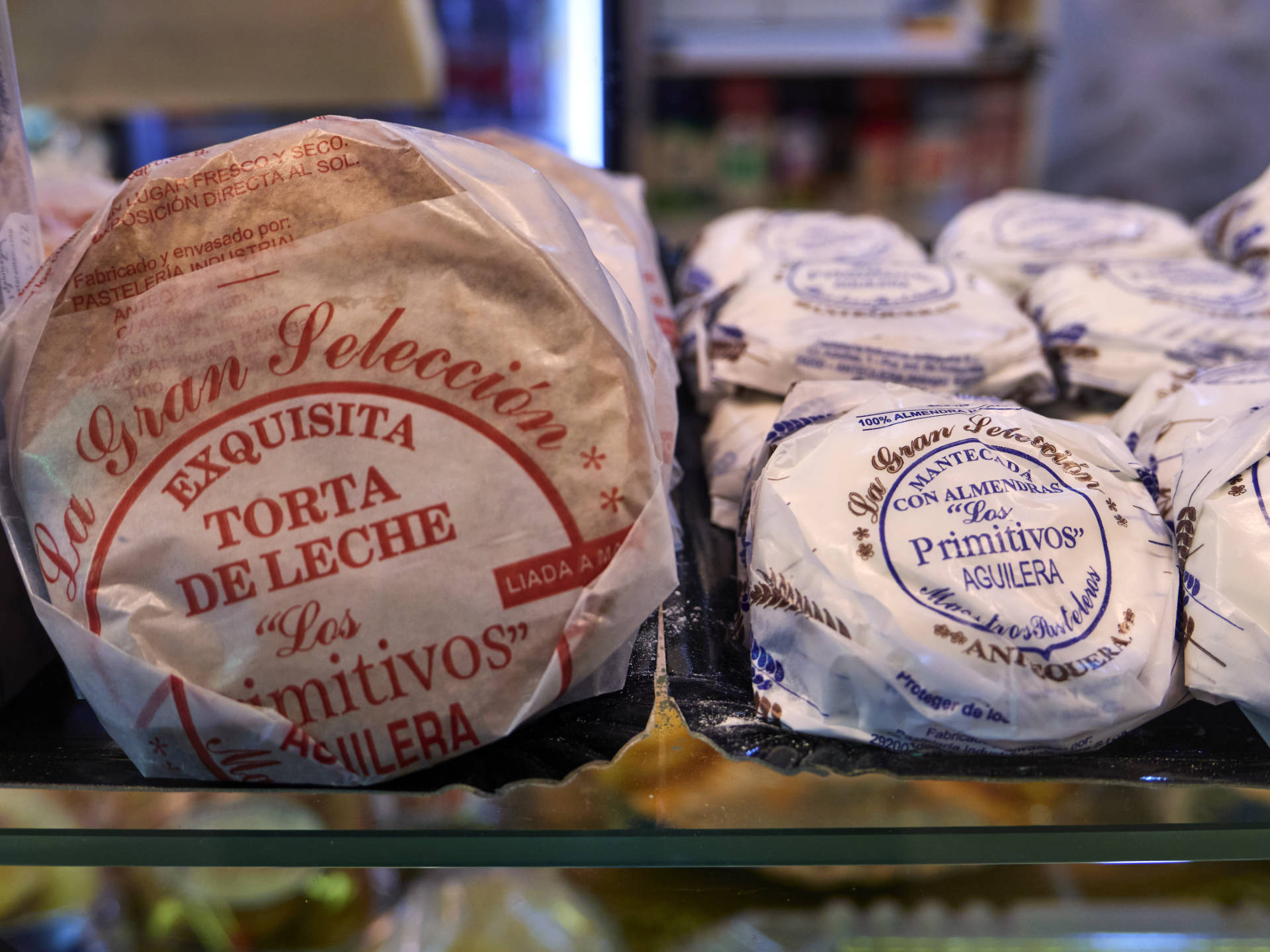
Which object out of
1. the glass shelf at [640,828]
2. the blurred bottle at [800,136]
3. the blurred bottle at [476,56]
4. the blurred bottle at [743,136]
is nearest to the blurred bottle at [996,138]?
the blurred bottle at [800,136]

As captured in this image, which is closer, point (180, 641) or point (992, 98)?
point (180, 641)

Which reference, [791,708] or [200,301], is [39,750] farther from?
[791,708]

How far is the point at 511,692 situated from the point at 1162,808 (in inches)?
14.6

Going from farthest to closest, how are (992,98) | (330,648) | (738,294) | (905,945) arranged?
(992,98) → (738,294) → (905,945) → (330,648)

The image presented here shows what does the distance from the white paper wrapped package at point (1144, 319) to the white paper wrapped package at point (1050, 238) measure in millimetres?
106

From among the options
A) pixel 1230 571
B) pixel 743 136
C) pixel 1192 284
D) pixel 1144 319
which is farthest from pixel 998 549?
pixel 743 136

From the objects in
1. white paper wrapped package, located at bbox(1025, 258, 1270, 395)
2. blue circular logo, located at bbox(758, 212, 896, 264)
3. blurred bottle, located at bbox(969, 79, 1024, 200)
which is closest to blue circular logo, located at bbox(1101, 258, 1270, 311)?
white paper wrapped package, located at bbox(1025, 258, 1270, 395)

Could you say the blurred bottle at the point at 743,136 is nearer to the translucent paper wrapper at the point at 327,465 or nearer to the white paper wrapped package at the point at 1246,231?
the white paper wrapped package at the point at 1246,231

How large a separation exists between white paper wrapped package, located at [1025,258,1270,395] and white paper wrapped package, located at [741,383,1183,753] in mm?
330

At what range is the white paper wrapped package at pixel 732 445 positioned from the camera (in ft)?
2.64

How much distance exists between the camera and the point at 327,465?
52cm

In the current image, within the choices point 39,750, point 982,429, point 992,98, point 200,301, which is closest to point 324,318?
point 200,301

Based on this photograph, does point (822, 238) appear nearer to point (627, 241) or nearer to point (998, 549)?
point (627, 241)

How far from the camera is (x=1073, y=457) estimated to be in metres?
0.64
